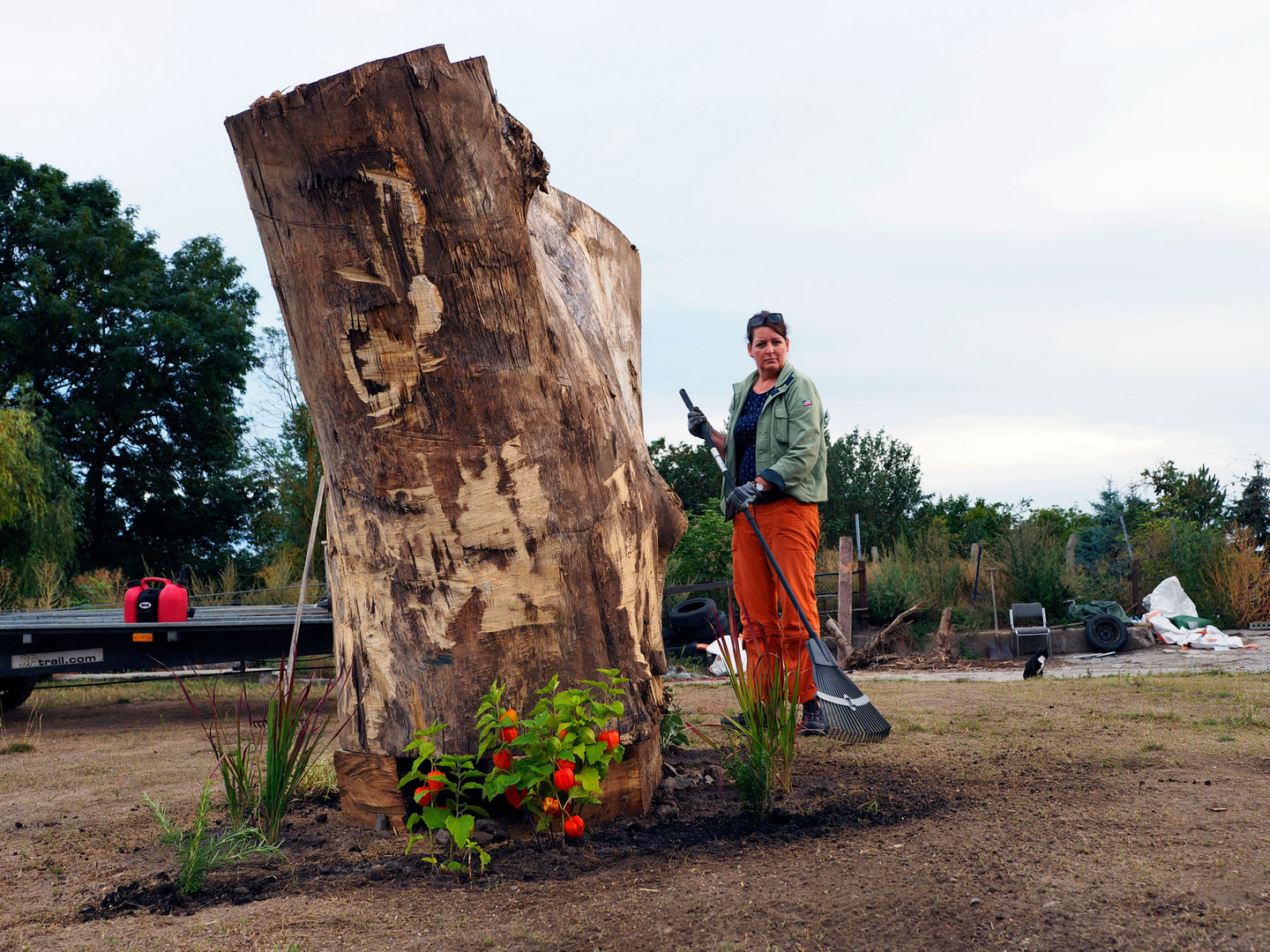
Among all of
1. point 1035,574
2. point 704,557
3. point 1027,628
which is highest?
point 704,557

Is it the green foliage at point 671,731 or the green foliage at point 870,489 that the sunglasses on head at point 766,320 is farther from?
the green foliage at point 870,489

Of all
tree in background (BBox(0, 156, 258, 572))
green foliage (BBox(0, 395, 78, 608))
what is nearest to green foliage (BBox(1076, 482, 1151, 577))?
green foliage (BBox(0, 395, 78, 608))

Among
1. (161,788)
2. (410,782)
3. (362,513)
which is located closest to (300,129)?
(362,513)

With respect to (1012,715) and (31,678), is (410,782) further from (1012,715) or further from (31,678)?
(31,678)

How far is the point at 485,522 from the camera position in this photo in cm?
294

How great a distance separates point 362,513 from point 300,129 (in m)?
1.17

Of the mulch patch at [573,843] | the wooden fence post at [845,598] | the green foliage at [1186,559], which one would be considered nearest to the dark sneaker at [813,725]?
the mulch patch at [573,843]

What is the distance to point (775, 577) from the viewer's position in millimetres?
4316

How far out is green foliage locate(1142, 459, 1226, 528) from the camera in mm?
20562

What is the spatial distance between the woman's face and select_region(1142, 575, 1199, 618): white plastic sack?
10.8 metres

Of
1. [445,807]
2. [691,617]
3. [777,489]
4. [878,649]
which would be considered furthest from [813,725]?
[878,649]

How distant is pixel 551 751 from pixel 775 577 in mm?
1970

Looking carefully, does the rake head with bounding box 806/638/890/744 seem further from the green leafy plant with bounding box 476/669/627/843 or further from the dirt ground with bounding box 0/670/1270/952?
the green leafy plant with bounding box 476/669/627/843

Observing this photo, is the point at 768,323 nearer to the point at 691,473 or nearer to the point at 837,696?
the point at 837,696
